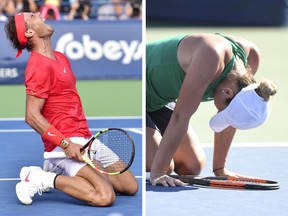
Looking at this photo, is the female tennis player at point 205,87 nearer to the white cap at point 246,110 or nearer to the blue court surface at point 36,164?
the white cap at point 246,110

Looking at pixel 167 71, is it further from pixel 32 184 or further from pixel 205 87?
pixel 32 184

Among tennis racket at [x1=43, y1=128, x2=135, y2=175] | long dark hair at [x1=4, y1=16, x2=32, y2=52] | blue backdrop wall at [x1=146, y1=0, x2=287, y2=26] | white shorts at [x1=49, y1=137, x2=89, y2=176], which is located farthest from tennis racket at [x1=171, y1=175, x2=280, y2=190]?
blue backdrop wall at [x1=146, y1=0, x2=287, y2=26]

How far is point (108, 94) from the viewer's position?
13.7 metres

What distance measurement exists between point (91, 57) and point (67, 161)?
798 centimetres

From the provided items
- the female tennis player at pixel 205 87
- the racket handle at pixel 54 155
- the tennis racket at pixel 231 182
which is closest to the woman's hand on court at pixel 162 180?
the female tennis player at pixel 205 87

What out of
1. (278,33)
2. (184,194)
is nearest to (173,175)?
(184,194)

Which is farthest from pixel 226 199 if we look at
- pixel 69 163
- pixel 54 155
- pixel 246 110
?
pixel 54 155

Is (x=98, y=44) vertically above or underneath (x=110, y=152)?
underneath

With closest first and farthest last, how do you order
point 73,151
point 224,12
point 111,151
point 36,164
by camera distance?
point 73,151 < point 111,151 < point 36,164 < point 224,12

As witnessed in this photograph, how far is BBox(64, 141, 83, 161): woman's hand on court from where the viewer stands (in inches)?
247

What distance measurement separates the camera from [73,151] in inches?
247

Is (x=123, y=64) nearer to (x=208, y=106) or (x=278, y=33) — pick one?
(x=208, y=106)

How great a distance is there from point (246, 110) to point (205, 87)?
0.32 metres

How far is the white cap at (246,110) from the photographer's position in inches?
245
